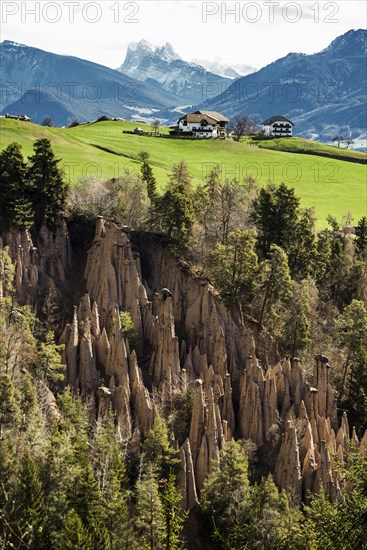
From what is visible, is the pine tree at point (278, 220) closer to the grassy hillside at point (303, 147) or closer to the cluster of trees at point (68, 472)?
the cluster of trees at point (68, 472)

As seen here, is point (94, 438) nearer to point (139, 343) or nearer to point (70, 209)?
point (139, 343)

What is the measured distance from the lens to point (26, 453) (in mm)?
33031

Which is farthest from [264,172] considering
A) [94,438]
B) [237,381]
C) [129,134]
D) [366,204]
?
[94,438]

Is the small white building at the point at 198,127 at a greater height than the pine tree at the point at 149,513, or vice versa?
the small white building at the point at 198,127

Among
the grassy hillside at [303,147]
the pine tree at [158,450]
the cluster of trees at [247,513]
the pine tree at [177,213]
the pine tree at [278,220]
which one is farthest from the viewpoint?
the grassy hillside at [303,147]

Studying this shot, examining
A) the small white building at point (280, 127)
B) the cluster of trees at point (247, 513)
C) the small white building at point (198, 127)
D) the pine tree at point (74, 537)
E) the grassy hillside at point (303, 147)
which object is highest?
the small white building at point (280, 127)

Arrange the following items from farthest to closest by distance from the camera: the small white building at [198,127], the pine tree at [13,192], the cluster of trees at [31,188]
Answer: the small white building at [198,127] → the cluster of trees at [31,188] → the pine tree at [13,192]

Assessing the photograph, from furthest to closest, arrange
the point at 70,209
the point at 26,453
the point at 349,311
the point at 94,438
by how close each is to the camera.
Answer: the point at 70,209 → the point at 349,311 → the point at 94,438 → the point at 26,453

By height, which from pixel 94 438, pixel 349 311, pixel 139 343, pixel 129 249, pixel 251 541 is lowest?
pixel 251 541

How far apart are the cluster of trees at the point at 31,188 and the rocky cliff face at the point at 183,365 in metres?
1.60

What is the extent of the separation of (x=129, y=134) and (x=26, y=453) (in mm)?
104882

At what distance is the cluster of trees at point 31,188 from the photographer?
47812 millimetres

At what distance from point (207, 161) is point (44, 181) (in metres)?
62.3

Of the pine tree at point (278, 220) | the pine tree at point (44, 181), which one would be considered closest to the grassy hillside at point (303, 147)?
the pine tree at point (278, 220)
